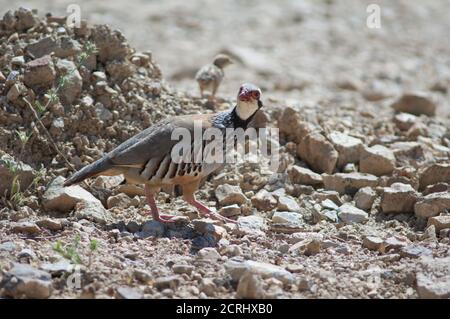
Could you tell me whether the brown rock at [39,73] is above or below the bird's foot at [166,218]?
above

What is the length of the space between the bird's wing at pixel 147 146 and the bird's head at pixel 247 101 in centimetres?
48

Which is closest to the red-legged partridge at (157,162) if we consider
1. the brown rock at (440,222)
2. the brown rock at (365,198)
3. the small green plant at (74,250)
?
the small green plant at (74,250)

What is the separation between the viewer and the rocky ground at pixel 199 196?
5.24m

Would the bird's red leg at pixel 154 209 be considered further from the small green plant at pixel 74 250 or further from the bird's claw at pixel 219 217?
the small green plant at pixel 74 250

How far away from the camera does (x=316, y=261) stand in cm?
585

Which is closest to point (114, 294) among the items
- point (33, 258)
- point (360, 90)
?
point (33, 258)

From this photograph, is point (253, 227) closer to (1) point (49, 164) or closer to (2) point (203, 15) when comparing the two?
(1) point (49, 164)

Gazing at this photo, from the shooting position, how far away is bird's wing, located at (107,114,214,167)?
623cm

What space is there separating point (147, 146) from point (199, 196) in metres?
1.13

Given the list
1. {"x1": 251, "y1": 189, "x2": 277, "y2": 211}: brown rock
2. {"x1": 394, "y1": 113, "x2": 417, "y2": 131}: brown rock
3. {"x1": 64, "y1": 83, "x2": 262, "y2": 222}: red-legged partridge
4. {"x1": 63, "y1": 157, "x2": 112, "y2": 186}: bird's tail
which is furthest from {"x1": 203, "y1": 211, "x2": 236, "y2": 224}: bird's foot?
{"x1": 394, "y1": 113, "x2": 417, "y2": 131}: brown rock

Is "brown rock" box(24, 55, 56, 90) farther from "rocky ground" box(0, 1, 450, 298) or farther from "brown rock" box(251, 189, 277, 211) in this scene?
"brown rock" box(251, 189, 277, 211)

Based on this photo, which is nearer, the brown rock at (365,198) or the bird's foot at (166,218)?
the bird's foot at (166,218)

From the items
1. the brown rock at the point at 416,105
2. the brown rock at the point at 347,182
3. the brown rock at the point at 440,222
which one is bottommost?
the brown rock at the point at 440,222

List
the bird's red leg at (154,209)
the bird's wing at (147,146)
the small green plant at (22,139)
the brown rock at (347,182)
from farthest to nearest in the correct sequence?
the brown rock at (347,182)
the bird's red leg at (154,209)
the small green plant at (22,139)
the bird's wing at (147,146)
